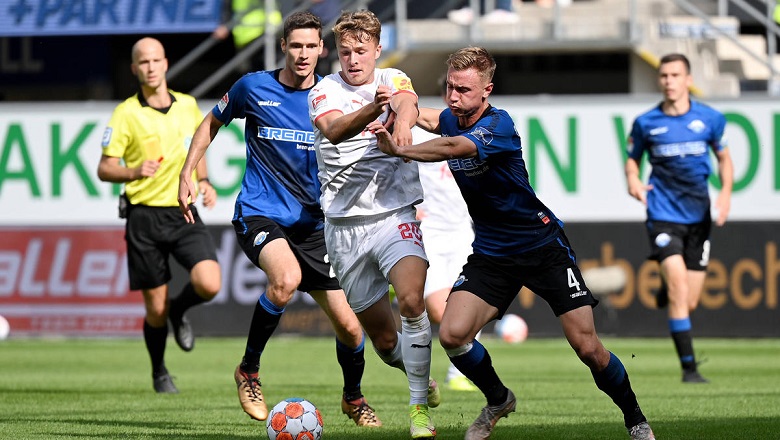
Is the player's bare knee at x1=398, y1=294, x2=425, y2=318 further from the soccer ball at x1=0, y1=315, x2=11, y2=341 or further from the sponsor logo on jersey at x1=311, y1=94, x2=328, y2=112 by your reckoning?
the soccer ball at x1=0, y1=315, x2=11, y2=341

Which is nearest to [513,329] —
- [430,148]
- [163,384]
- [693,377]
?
[693,377]

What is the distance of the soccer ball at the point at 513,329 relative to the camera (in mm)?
16578

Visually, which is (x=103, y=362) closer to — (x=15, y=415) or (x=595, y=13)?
(x=15, y=415)

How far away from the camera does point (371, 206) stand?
776 cm

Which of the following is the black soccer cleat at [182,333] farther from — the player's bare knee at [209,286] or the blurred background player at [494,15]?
the blurred background player at [494,15]

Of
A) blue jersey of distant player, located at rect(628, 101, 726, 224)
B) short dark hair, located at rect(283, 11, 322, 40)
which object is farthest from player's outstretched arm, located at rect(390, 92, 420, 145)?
blue jersey of distant player, located at rect(628, 101, 726, 224)

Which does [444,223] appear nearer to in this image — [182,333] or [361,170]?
[182,333]

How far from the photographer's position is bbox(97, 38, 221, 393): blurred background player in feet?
35.6

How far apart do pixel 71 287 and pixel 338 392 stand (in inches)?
282

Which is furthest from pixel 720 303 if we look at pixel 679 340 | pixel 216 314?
pixel 216 314

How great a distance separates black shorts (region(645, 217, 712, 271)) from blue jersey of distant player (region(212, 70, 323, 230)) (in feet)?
Result: 14.0

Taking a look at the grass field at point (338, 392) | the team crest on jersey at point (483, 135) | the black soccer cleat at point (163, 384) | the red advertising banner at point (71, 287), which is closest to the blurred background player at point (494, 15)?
the grass field at point (338, 392)

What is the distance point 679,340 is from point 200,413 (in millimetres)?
4588

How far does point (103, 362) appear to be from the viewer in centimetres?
1416
